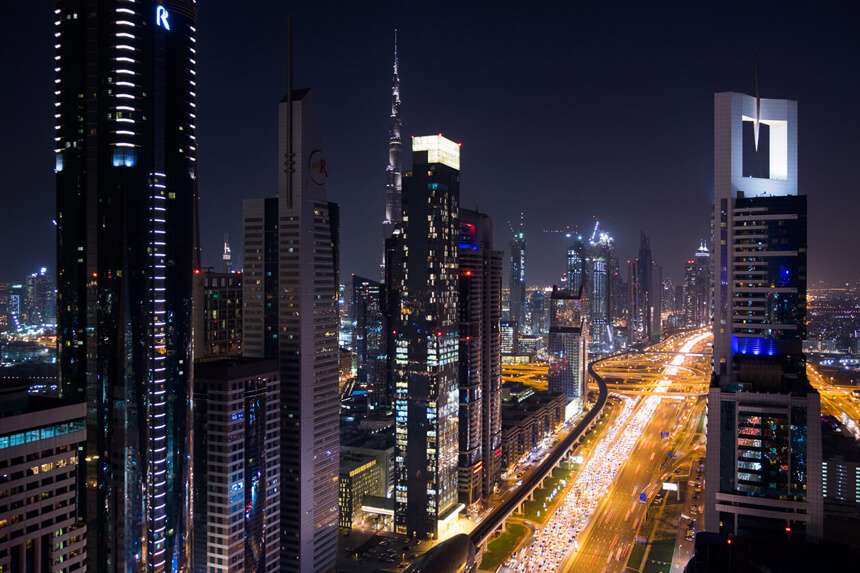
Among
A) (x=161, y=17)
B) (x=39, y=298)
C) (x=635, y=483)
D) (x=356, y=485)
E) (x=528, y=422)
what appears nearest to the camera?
(x=161, y=17)

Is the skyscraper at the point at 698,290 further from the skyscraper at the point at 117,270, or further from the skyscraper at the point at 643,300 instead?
the skyscraper at the point at 117,270

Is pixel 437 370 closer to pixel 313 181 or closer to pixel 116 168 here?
pixel 313 181

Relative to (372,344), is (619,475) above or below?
below

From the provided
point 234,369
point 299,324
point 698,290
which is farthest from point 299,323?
point 698,290

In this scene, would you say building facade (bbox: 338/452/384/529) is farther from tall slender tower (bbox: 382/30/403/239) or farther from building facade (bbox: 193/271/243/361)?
tall slender tower (bbox: 382/30/403/239)

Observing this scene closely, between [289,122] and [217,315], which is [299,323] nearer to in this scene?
[217,315]

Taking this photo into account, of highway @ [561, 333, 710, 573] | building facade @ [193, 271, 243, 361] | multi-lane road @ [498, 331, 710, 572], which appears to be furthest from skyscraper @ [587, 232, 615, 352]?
building facade @ [193, 271, 243, 361]

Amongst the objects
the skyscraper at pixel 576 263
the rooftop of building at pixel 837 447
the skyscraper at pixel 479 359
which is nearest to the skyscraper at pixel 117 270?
the skyscraper at pixel 479 359
